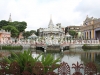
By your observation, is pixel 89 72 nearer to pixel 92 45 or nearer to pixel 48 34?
pixel 92 45

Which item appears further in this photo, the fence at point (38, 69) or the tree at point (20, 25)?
the tree at point (20, 25)

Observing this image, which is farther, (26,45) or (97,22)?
(97,22)

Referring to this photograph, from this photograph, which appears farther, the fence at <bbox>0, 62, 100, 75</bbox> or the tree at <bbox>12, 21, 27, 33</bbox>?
the tree at <bbox>12, 21, 27, 33</bbox>

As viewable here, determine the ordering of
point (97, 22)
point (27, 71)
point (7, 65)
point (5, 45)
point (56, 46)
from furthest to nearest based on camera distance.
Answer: point (97, 22)
point (5, 45)
point (56, 46)
point (7, 65)
point (27, 71)

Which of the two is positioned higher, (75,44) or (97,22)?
(97,22)

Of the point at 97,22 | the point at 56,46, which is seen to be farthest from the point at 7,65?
the point at 97,22

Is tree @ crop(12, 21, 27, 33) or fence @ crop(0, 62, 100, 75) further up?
tree @ crop(12, 21, 27, 33)

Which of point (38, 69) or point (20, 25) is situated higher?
point (20, 25)

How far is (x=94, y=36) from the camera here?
134 ft

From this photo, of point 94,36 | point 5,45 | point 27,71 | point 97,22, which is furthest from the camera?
point 94,36

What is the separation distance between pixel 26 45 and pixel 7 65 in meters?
27.3

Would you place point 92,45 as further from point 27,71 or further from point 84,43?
point 27,71

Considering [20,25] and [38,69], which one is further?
[20,25]

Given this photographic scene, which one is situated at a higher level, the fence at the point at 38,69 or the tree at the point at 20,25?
the tree at the point at 20,25
